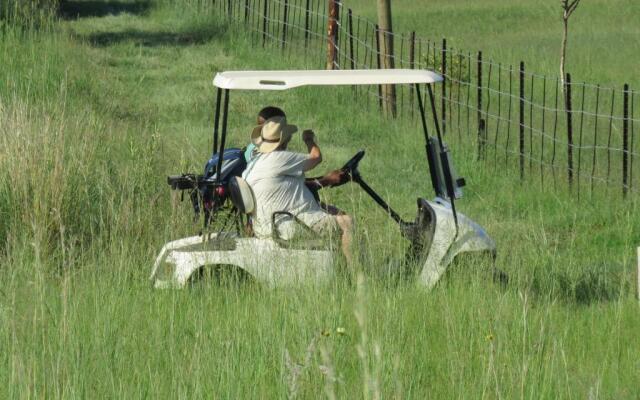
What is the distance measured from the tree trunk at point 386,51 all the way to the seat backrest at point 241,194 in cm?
883

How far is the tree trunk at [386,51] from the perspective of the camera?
16.3 m

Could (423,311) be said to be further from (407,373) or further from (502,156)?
(502,156)

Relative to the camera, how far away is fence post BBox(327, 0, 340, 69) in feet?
60.0

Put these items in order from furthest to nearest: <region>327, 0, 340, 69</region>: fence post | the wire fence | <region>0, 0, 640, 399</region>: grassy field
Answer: <region>327, 0, 340, 69</region>: fence post → the wire fence → <region>0, 0, 640, 399</region>: grassy field

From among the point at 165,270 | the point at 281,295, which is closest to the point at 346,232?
the point at 281,295

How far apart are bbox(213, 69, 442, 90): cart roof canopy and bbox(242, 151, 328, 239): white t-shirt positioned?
40 centimetres

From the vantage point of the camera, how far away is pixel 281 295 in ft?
21.7

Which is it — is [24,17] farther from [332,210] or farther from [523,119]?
[332,210]

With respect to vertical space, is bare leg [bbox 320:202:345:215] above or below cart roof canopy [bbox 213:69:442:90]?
below

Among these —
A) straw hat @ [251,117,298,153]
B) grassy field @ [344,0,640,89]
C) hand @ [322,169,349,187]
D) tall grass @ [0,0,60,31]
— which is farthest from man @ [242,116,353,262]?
grassy field @ [344,0,640,89]

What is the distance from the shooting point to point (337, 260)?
23.3 ft

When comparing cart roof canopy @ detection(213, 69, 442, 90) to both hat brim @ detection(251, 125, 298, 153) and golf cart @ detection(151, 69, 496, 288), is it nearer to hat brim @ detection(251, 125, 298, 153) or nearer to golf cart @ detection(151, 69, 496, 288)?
golf cart @ detection(151, 69, 496, 288)

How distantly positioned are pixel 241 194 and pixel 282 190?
0.79ft

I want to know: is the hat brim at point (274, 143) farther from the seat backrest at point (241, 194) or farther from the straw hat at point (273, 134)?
the seat backrest at point (241, 194)
